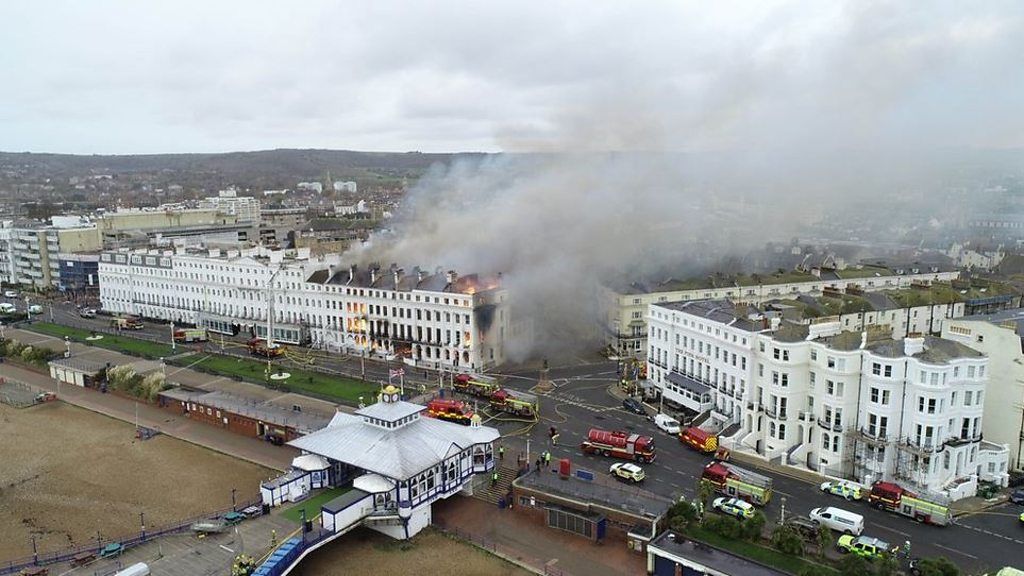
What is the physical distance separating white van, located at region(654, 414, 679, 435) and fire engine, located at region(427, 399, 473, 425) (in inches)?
543

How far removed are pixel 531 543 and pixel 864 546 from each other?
16162 millimetres

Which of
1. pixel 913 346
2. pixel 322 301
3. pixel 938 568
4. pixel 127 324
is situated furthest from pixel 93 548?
pixel 127 324

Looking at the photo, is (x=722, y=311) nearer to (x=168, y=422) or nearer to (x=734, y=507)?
(x=734, y=507)

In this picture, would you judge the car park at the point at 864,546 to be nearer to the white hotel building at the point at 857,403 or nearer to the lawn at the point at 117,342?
the white hotel building at the point at 857,403

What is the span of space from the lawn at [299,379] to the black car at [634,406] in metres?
20.8

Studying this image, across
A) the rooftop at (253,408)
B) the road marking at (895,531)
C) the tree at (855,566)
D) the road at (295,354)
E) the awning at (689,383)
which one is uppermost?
the awning at (689,383)

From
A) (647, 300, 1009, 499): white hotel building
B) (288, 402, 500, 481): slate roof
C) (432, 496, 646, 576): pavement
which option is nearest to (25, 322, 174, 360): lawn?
(288, 402, 500, 481): slate roof

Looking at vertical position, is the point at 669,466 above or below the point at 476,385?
below

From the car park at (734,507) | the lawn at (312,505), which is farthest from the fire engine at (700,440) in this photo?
the lawn at (312,505)

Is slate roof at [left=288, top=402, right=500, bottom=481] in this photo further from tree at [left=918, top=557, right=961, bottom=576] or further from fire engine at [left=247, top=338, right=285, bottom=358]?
fire engine at [left=247, top=338, right=285, bottom=358]

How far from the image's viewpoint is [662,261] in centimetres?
8831

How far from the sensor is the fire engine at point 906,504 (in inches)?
1513

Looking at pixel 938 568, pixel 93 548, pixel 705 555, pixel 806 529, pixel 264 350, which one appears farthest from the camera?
pixel 264 350

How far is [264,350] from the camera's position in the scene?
2965 inches
